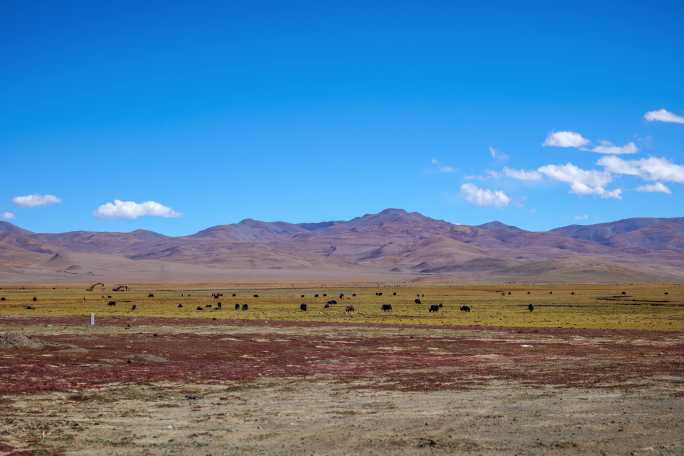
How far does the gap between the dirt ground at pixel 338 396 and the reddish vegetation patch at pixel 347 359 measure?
9 centimetres

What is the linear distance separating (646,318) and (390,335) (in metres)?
28.3

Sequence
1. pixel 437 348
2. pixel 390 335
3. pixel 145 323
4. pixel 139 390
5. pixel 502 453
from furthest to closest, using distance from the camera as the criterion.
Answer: pixel 145 323 → pixel 390 335 → pixel 437 348 → pixel 139 390 → pixel 502 453

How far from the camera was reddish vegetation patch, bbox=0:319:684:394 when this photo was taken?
24.4 metres

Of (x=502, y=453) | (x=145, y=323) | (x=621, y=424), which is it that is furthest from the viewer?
(x=145, y=323)

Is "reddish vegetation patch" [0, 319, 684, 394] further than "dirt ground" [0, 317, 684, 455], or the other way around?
"reddish vegetation patch" [0, 319, 684, 394]

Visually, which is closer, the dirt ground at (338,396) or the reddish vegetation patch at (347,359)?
the dirt ground at (338,396)

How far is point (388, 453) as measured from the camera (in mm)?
13805

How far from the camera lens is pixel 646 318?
6034cm

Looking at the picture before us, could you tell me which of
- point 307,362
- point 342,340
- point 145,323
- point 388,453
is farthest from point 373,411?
point 145,323

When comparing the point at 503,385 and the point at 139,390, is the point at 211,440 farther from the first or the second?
the point at 503,385

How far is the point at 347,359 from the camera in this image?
30.5m

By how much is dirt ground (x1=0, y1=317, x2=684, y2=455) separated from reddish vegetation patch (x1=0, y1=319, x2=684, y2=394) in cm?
9

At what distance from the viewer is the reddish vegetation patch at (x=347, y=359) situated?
960 inches

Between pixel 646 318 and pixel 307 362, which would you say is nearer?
pixel 307 362
